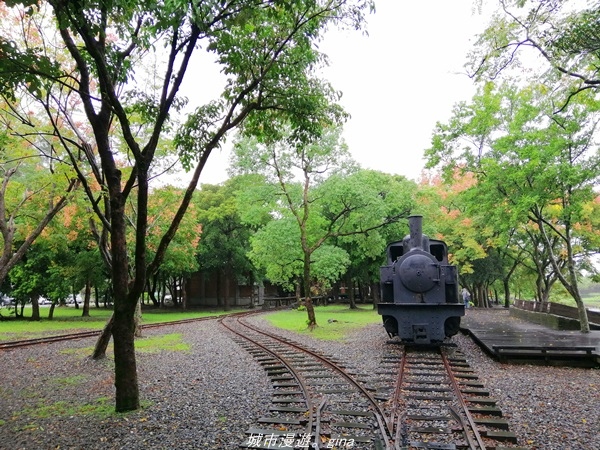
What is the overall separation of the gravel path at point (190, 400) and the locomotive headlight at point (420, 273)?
6.60 feet

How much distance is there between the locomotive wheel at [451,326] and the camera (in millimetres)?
11734

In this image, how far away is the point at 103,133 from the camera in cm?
669

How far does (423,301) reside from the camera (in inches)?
461

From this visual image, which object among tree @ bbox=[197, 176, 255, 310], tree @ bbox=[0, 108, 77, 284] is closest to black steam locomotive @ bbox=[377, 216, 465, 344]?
tree @ bbox=[0, 108, 77, 284]

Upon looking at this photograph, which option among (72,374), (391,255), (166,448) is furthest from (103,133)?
(391,255)

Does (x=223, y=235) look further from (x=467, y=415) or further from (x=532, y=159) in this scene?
(x=467, y=415)

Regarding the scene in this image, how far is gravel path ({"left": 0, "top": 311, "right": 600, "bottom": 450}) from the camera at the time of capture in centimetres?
538

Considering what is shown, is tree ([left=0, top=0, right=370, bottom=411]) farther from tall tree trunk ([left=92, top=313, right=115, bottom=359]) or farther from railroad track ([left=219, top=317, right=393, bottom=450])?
tall tree trunk ([left=92, top=313, right=115, bottom=359])

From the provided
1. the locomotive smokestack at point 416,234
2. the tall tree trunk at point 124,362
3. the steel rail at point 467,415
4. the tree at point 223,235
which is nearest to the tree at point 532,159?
the locomotive smokestack at point 416,234

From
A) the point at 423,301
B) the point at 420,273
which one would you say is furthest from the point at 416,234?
the point at 423,301

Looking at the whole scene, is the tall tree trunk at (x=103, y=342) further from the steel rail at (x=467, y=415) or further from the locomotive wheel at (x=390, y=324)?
the steel rail at (x=467, y=415)

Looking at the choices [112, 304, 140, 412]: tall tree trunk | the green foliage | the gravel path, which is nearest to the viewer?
the gravel path

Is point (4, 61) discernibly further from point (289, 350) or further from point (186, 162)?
point (289, 350)

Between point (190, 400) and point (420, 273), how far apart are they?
273 inches
